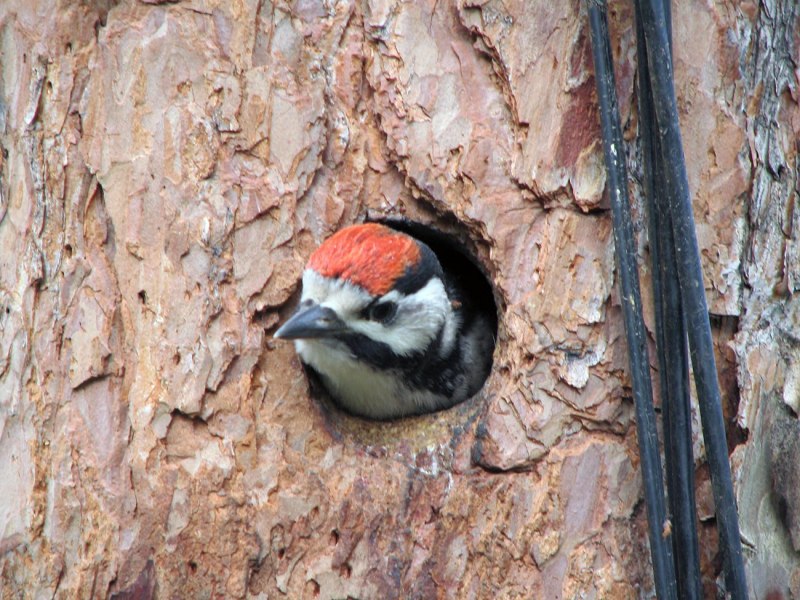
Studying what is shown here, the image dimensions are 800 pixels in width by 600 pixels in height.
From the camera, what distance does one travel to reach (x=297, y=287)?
2.73 meters

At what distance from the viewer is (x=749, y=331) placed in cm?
255

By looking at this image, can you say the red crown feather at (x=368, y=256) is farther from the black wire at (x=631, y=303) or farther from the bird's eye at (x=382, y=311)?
the black wire at (x=631, y=303)

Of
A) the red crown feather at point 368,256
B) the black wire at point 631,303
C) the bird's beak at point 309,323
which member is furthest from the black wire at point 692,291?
the bird's beak at point 309,323

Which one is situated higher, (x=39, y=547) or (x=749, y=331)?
(x=749, y=331)

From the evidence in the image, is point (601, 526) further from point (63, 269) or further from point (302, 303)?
point (63, 269)

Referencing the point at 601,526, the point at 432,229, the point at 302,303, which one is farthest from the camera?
the point at 432,229

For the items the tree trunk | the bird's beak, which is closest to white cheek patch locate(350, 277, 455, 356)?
the bird's beak

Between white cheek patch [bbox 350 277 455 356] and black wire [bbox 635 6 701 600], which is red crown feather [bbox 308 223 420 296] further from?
black wire [bbox 635 6 701 600]

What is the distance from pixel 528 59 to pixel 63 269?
1412mm

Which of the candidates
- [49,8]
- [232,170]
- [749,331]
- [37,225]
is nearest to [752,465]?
[749,331]

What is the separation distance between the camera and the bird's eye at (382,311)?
2818 millimetres

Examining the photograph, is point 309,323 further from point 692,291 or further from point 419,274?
point 692,291

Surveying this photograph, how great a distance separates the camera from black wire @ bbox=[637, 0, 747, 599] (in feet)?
7.43

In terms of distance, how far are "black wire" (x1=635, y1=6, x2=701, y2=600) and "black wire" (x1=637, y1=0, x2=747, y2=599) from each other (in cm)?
4
